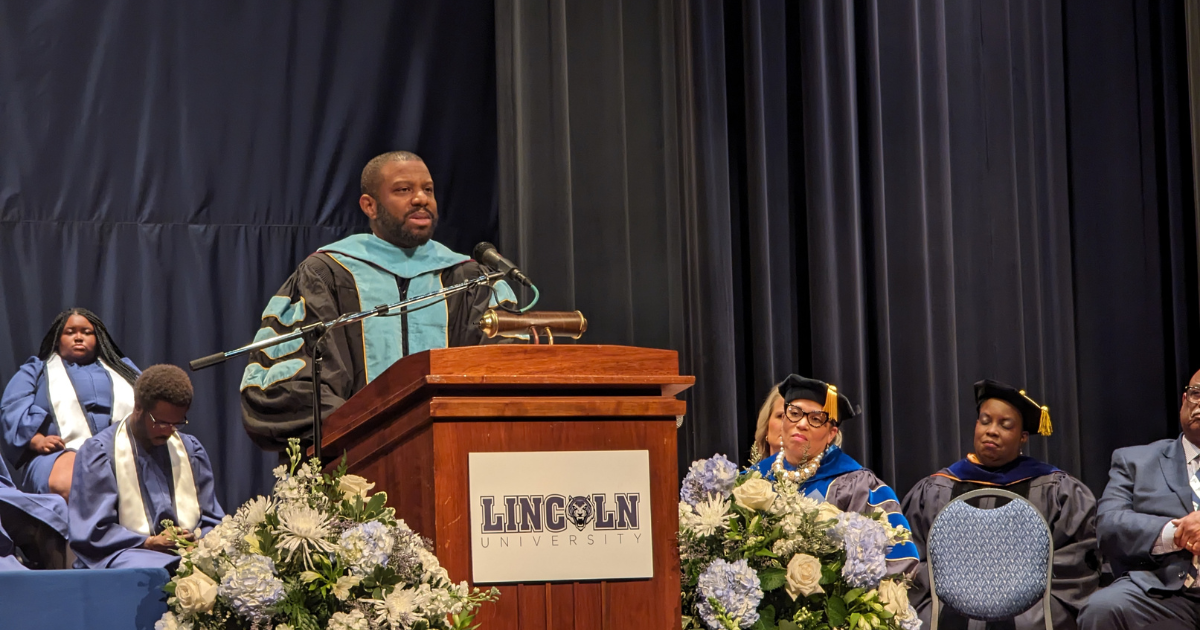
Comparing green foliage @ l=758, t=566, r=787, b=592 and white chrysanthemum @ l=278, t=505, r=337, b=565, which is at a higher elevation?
white chrysanthemum @ l=278, t=505, r=337, b=565

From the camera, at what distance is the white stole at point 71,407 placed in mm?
5316

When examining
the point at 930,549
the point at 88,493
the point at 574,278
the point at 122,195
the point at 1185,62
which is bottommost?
the point at 930,549

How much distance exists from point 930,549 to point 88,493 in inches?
109

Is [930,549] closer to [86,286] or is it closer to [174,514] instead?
[174,514]

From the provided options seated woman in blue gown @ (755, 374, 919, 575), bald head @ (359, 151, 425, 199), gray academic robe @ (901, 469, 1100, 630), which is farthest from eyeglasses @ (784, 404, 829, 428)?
bald head @ (359, 151, 425, 199)

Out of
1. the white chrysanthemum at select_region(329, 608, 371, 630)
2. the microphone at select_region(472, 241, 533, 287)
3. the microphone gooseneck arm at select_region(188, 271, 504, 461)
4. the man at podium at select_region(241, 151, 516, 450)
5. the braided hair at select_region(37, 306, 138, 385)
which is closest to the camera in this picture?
the white chrysanthemum at select_region(329, 608, 371, 630)

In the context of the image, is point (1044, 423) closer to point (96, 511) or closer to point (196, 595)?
point (96, 511)

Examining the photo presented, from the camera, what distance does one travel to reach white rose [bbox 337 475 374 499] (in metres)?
2.06

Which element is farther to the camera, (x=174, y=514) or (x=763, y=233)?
(x=763, y=233)

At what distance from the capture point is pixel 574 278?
5750mm

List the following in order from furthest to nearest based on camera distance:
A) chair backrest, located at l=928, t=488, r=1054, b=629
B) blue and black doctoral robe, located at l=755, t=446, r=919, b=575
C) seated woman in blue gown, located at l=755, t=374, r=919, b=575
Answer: seated woman in blue gown, located at l=755, t=374, r=919, b=575 → chair backrest, located at l=928, t=488, r=1054, b=629 → blue and black doctoral robe, located at l=755, t=446, r=919, b=575

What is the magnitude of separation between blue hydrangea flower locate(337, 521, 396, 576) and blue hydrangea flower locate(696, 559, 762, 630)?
0.53 meters

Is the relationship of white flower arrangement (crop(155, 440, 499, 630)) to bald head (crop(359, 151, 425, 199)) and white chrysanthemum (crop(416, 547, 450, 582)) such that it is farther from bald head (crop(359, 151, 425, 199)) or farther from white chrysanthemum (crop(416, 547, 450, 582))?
bald head (crop(359, 151, 425, 199))

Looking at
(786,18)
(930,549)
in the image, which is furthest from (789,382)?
(786,18)
